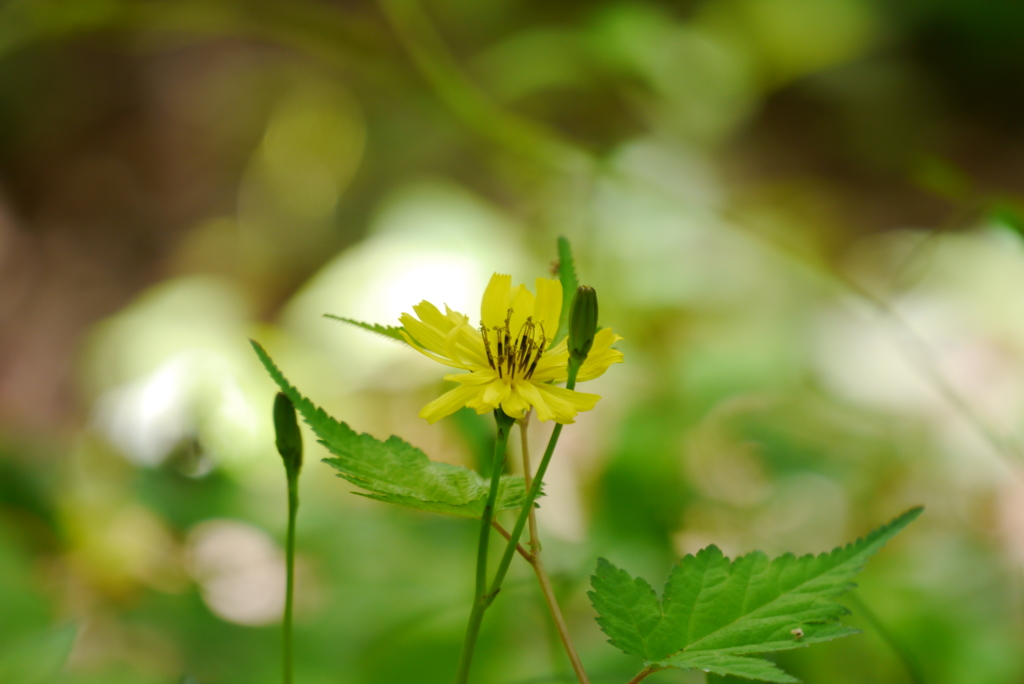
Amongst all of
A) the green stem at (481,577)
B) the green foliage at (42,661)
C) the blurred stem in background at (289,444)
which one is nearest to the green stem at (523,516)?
the green stem at (481,577)

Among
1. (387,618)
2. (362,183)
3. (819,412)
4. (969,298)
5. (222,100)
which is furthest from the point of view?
(222,100)

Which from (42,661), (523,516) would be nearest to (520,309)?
(523,516)

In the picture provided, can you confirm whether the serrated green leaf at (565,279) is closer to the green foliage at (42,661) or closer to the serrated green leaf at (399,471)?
the serrated green leaf at (399,471)

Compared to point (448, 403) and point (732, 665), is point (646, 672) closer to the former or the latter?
point (732, 665)

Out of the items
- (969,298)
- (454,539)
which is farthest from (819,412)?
(454,539)

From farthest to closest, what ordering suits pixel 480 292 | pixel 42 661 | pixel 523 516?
1. pixel 480 292
2. pixel 42 661
3. pixel 523 516

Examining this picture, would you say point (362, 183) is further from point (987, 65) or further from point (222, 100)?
point (987, 65)

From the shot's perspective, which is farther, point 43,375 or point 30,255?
point 30,255
